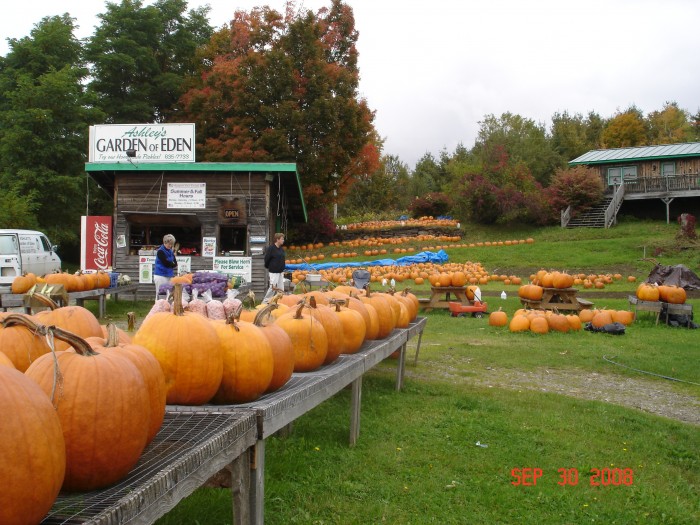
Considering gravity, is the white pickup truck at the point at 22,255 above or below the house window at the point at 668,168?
below

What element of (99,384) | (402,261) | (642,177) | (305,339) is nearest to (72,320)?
(99,384)

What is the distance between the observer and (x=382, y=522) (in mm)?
3422

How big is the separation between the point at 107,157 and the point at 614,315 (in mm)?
13136

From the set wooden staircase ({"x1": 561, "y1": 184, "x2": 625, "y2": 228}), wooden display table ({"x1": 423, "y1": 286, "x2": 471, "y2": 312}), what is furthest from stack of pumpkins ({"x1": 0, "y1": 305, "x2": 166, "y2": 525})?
wooden staircase ({"x1": 561, "y1": 184, "x2": 625, "y2": 228})

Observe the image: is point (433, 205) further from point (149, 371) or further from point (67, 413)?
point (67, 413)

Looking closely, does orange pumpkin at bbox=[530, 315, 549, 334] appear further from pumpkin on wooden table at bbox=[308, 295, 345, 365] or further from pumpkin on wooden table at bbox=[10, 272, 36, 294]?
pumpkin on wooden table at bbox=[10, 272, 36, 294]

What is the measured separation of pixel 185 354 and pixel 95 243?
604 inches

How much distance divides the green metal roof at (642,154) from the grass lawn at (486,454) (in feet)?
102

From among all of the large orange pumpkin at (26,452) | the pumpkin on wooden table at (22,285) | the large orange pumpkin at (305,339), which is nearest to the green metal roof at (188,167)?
the pumpkin on wooden table at (22,285)

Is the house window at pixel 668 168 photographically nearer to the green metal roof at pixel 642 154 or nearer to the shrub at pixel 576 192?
the green metal roof at pixel 642 154

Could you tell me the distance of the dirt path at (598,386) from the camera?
6309mm

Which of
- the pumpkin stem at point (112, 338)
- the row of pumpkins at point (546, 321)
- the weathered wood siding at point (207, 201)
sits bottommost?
the row of pumpkins at point (546, 321)
